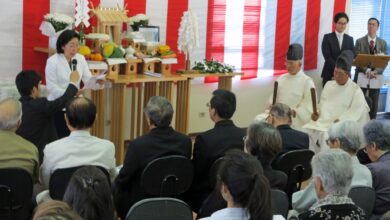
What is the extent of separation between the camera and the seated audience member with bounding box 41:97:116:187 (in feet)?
9.67

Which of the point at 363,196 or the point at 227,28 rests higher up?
the point at 227,28

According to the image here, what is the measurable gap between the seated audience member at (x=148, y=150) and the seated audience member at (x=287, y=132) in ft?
2.36

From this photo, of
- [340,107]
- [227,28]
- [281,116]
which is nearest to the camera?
[281,116]

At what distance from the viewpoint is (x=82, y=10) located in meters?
5.45

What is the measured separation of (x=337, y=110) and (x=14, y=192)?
11.5 ft

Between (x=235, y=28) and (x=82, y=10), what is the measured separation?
7.62 ft

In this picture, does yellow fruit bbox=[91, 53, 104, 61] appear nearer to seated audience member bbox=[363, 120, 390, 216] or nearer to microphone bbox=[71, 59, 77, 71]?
microphone bbox=[71, 59, 77, 71]

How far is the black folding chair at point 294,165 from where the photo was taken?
11.4ft

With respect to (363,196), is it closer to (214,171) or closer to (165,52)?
(214,171)

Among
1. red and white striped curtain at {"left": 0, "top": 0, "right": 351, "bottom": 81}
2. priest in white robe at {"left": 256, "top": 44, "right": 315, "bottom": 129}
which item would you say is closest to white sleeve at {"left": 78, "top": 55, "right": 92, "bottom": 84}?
red and white striped curtain at {"left": 0, "top": 0, "right": 351, "bottom": 81}

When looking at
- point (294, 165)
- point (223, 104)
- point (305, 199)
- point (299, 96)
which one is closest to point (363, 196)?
point (305, 199)

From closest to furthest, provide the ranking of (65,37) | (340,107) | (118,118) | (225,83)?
(65,37) → (340,107) → (118,118) → (225,83)

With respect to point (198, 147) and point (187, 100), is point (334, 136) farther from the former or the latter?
point (187, 100)

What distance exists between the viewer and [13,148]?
293 cm
